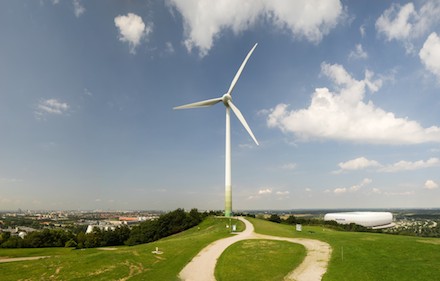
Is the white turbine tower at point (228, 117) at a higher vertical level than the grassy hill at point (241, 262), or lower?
higher

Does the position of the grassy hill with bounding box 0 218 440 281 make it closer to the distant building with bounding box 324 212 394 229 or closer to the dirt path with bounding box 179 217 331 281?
the dirt path with bounding box 179 217 331 281

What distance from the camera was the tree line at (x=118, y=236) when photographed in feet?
287

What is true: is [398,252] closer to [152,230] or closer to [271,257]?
[271,257]

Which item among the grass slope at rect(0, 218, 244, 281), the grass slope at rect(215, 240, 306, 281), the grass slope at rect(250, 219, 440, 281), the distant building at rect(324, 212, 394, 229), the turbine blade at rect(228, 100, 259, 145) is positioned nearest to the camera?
the grass slope at rect(250, 219, 440, 281)

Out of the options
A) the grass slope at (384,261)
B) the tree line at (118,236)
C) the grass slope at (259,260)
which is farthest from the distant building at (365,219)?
the grass slope at (259,260)

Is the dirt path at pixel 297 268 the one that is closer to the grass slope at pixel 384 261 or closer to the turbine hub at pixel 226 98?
the grass slope at pixel 384 261

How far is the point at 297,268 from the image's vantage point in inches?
1289

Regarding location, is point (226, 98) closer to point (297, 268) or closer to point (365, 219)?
point (297, 268)

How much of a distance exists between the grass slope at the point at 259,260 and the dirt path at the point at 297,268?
0.84 meters

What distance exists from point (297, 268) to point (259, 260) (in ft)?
16.3

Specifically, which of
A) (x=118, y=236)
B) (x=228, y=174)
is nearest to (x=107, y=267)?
(x=228, y=174)

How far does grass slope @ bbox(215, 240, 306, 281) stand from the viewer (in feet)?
101

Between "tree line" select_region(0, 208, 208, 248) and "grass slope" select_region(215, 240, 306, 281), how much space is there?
48626mm

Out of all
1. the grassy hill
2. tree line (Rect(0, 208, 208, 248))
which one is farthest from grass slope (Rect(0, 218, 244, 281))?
tree line (Rect(0, 208, 208, 248))
